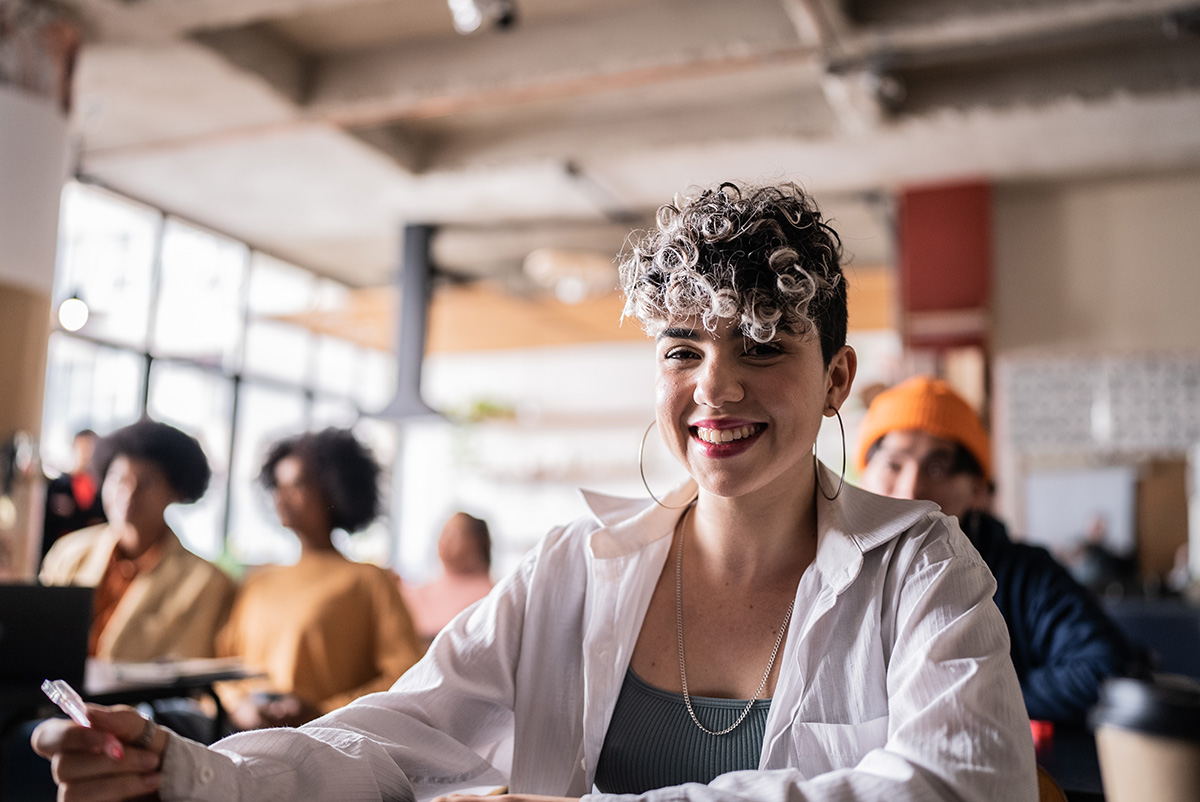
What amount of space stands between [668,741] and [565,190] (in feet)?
22.2

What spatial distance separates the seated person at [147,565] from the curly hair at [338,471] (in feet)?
1.23

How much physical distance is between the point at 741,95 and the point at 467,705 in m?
5.90

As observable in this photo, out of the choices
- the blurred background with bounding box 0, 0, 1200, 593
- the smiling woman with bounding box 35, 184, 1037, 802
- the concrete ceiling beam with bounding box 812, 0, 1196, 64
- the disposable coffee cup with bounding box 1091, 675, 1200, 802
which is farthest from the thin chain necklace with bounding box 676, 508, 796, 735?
the concrete ceiling beam with bounding box 812, 0, 1196, 64

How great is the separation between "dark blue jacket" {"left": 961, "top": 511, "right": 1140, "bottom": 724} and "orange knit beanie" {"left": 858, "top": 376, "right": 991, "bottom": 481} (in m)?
0.19

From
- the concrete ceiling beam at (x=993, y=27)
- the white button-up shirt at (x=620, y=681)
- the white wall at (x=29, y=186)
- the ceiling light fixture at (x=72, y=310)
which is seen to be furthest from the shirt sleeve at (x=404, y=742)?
the ceiling light fixture at (x=72, y=310)

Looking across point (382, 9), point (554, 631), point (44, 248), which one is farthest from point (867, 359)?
point (554, 631)

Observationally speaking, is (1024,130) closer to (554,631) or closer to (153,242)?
(554,631)

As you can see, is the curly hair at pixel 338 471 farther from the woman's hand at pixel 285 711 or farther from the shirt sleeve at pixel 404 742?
the shirt sleeve at pixel 404 742

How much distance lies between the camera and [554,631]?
1673 millimetres

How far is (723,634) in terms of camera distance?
160cm

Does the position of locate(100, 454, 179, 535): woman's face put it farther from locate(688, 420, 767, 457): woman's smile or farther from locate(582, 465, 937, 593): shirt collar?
locate(688, 420, 767, 457): woman's smile

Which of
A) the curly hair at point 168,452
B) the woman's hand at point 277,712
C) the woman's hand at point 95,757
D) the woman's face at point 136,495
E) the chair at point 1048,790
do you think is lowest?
the woman's hand at point 277,712

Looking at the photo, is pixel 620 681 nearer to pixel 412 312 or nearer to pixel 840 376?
pixel 840 376

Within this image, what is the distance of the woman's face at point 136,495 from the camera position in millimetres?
3744
